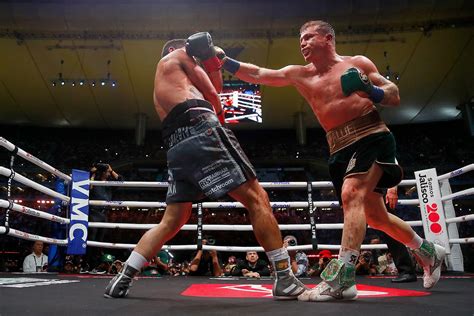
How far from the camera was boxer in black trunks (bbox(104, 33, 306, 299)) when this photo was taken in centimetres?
159

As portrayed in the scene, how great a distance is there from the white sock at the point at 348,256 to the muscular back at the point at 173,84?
3.02 feet

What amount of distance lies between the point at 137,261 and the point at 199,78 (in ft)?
2.88

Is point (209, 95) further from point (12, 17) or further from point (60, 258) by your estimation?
point (12, 17)

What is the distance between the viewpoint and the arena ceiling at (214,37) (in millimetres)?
7504

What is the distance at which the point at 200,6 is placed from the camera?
7508 millimetres

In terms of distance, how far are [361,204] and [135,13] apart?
282 inches

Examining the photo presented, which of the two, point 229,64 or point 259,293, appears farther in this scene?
point 229,64

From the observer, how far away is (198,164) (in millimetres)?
1643

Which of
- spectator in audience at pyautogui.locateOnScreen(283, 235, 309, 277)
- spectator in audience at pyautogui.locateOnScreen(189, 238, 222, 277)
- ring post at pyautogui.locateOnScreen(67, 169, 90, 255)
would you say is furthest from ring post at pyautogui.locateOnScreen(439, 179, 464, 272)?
ring post at pyautogui.locateOnScreen(67, 169, 90, 255)

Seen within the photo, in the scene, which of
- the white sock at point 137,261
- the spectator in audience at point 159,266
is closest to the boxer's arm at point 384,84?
the white sock at point 137,261

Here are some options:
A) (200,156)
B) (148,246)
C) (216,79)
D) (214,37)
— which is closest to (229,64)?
(216,79)

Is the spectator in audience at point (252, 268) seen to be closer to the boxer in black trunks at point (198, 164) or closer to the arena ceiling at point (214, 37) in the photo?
the boxer in black trunks at point (198, 164)

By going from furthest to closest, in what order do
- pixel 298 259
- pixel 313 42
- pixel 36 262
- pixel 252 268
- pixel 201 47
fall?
1. pixel 36 262
2. pixel 298 259
3. pixel 252 268
4. pixel 313 42
5. pixel 201 47

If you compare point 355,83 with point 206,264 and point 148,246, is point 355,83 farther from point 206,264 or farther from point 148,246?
point 206,264
